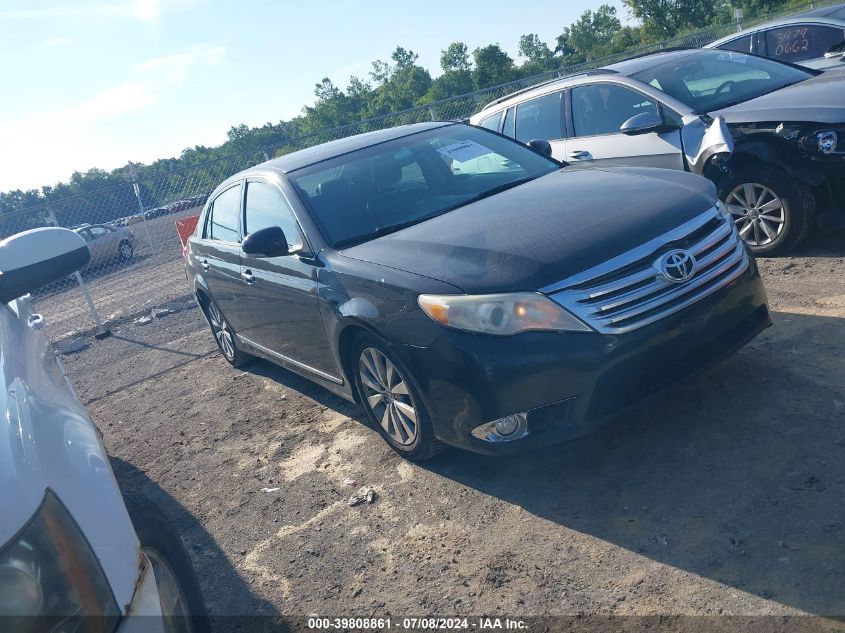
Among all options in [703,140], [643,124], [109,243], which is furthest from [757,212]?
[109,243]

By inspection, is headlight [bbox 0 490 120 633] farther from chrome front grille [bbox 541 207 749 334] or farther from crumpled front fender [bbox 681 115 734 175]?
crumpled front fender [bbox 681 115 734 175]

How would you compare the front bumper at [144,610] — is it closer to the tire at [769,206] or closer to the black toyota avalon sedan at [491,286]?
the black toyota avalon sedan at [491,286]

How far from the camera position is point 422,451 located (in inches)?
159

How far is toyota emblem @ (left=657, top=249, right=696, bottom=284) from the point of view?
355cm

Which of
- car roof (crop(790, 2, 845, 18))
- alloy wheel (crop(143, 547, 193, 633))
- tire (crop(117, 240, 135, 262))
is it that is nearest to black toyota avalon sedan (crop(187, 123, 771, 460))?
alloy wheel (crop(143, 547, 193, 633))

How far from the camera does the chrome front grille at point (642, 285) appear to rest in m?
3.40

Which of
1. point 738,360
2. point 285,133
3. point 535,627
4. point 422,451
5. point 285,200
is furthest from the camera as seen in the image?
point 285,133

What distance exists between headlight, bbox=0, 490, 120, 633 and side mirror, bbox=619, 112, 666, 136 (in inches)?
220

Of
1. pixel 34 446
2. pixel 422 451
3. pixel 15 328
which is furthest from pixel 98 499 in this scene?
pixel 422 451

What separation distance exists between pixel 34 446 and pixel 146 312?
32.6ft

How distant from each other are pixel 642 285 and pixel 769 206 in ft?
9.85

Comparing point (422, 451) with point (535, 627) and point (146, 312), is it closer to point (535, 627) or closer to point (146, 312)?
point (535, 627)

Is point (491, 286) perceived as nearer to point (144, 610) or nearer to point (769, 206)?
point (144, 610)

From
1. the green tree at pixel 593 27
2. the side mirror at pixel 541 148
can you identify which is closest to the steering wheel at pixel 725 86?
the side mirror at pixel 541 148
